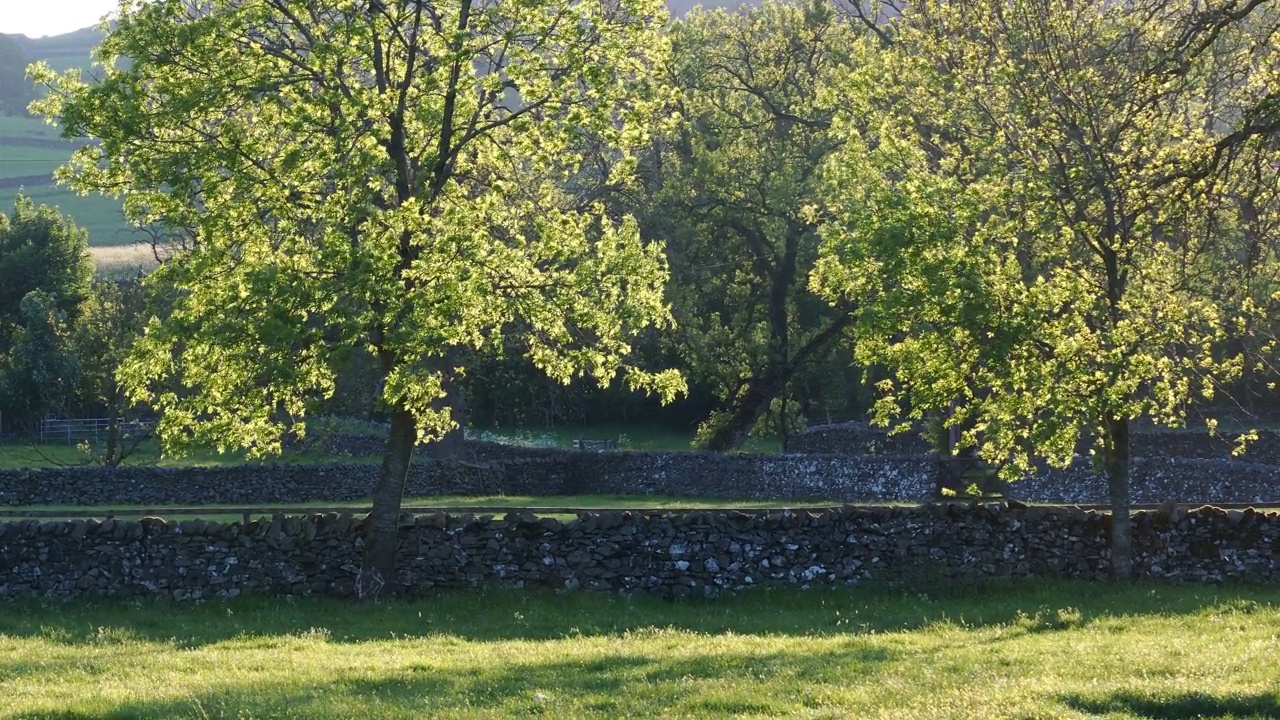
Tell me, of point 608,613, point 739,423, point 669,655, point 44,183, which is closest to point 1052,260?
point 608,613

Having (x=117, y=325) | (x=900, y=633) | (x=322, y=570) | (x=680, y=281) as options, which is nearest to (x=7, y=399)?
(x=117, y=325)

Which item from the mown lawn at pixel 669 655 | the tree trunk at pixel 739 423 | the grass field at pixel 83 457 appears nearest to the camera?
the mown lawn at pixel 669 655

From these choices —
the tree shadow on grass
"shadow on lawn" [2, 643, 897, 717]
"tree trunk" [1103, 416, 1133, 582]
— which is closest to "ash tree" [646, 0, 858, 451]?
"tree trunk" [1103, 416, 1133, 582]

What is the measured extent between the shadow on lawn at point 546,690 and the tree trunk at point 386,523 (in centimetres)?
635

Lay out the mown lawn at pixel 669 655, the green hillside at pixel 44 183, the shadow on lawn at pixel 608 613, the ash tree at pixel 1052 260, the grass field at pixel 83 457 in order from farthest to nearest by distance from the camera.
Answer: the green hillside at pixel 44 183 < the grass field at pixel 83 457 < the ash tree at pixel 1052 260 < the shadow on lawn at pixel 608 613 < the mown lawn at pixel 669 655

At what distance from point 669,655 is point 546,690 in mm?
2534

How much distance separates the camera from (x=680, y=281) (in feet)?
155

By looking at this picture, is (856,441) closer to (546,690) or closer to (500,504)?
(500,504)

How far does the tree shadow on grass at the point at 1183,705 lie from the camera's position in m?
10.2

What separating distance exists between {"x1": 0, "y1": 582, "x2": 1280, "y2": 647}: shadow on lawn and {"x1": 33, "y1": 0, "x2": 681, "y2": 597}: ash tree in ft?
5.92

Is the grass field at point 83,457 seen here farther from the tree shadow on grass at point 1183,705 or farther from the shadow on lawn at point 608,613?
the tree shadow on grass at point 1183,705

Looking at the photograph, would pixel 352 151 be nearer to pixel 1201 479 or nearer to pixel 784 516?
pixel 784 516

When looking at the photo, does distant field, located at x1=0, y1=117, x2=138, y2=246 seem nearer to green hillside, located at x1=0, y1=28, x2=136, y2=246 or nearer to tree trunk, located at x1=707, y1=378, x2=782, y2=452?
green hillside, located at x1=0, y1=28, x2=136, y2=246

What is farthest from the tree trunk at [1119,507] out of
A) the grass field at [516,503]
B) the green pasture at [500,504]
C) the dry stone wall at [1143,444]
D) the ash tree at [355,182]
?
the dry stone wall at [1143,444]
